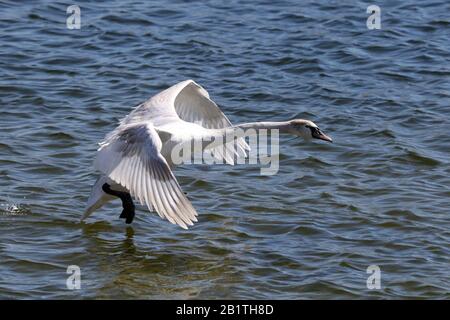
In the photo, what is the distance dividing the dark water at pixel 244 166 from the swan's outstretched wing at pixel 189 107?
0.51 meters

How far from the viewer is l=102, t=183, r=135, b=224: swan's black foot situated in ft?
33.3

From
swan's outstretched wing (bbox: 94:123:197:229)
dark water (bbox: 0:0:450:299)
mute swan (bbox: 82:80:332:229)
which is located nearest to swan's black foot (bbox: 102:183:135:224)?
mute swan (bbox: 82:80:332:229)

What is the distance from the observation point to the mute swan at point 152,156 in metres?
9.13

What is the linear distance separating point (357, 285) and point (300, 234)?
48.7 inches

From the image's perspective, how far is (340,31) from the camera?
16828 millimetres

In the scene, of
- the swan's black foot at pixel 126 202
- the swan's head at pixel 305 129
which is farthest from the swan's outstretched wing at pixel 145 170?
the swan's head at pixel 305 129

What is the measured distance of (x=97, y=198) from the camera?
33.8ft

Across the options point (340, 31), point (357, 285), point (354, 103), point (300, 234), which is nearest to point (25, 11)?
point (340, 31)

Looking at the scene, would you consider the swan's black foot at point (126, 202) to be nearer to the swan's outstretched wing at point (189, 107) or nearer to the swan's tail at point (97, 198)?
the swan's tail at point (97, 198)

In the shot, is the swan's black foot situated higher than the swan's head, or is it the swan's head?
the swan's head

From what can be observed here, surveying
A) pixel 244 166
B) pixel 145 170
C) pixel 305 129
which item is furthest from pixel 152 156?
pixel 244 166

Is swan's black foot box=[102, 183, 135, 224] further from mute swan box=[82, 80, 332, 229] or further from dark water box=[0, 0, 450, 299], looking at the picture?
dark water box=[0, 0, 450, 299]
